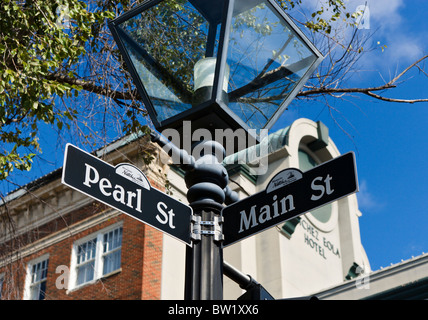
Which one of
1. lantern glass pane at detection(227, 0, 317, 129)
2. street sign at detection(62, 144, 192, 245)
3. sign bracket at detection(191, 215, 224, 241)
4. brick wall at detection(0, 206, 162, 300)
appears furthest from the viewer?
brick wall at detection(0, 206, 162, 300)

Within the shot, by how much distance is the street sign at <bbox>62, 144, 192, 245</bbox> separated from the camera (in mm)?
4371

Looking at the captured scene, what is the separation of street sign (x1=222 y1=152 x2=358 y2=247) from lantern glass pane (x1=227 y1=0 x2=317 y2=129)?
0.54 m

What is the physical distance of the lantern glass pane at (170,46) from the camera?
195 inches

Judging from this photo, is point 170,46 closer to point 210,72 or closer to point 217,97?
point 210,72

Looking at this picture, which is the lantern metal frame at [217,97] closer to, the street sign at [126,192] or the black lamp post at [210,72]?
the black lamp post at [210,72]

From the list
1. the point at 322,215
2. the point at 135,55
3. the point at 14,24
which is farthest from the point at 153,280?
the point at 135,55

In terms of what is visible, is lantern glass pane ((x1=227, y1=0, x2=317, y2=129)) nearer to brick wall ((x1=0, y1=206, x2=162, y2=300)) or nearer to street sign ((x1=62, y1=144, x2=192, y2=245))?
street sign ((x1=62, y1=144, x2=192, y2=245))

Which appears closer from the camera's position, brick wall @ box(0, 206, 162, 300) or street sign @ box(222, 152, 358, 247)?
street sign @ box(222, 152, 358, 247)

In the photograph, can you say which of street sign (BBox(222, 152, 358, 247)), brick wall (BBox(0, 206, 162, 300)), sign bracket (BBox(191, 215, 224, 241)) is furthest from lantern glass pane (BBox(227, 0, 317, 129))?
brick wall (BBox(0, 206, 162, 300))

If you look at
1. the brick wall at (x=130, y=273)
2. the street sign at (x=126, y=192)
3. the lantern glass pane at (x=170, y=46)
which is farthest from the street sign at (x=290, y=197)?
the brick wall at (x=130, y=273)


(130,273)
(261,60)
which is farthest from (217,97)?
(130,273)

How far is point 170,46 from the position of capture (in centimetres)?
527

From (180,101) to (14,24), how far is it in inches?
177
